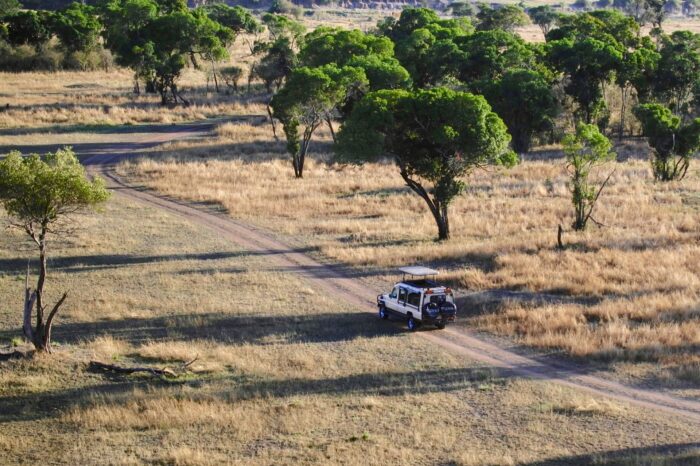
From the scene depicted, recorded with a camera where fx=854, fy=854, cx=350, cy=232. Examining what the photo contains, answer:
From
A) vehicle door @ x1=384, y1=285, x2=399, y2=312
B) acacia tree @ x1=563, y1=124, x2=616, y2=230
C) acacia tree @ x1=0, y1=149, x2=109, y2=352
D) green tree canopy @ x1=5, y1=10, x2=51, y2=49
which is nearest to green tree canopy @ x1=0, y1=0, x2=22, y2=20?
green tree canopy @ x1=5, y1=10, x2=51, y2=49

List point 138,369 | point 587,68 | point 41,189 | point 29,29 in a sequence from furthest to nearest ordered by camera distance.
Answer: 1. point 29,29
2. point 587,68
3. point 41,189
4. point 138,369

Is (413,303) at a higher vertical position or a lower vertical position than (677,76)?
lower

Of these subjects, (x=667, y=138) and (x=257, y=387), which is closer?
(x=257, y=387)

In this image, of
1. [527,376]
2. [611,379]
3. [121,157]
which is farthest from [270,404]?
[121,157]

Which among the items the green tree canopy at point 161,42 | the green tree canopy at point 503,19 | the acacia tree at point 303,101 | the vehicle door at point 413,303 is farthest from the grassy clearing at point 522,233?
the green tree canopy at point 503,19

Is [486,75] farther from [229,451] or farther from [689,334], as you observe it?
[229,451]

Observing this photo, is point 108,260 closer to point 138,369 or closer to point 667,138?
point 138,369

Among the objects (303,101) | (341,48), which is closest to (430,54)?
(341,48)
